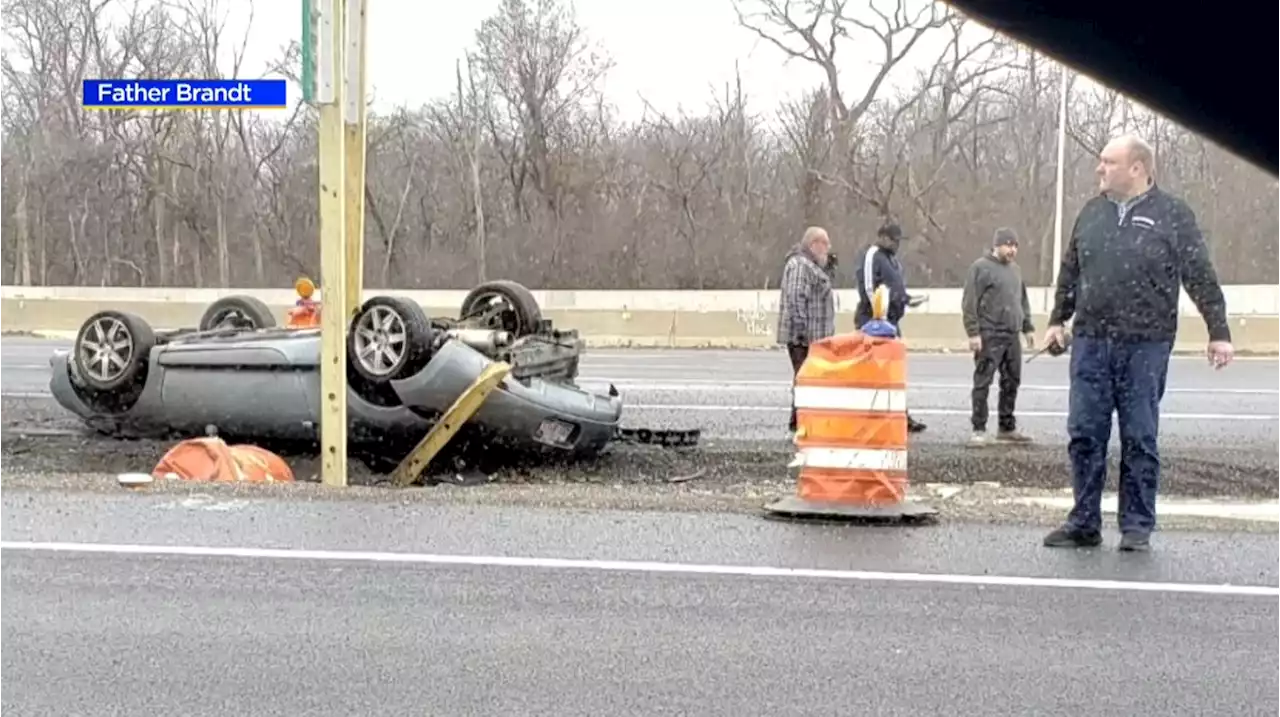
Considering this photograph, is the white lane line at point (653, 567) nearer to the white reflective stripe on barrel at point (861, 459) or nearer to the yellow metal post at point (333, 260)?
the white reflective stripe on barrel at point (861, 459)

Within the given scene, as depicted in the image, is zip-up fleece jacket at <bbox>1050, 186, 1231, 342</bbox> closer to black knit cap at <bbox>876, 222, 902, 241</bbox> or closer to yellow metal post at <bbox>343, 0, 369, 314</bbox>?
yellow metal post at <bbox>343, 0, 369, 314</bbox>

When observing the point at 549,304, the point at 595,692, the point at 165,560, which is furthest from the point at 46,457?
the point at 549,304

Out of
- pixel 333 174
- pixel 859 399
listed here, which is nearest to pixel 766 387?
pixel 333 174

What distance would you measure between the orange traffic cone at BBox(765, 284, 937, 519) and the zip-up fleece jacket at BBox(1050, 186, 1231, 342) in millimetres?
1168

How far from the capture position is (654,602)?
5.31 metres

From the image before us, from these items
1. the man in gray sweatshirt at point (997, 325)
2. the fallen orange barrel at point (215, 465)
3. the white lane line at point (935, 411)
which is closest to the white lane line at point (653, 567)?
the fallen orange barrel at point (215, 465)

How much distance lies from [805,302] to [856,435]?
361 cm

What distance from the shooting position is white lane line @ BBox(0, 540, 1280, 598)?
5531 millimetres

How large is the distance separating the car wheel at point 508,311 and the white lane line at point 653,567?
13.8 ft

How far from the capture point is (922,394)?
14086 mm

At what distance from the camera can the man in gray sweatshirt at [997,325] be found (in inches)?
407

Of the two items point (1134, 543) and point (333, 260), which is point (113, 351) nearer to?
point (333, 260)

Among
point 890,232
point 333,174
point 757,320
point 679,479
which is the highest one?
point 333,174

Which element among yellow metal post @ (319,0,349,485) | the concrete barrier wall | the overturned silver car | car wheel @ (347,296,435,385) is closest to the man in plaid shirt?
the overturned silver car
